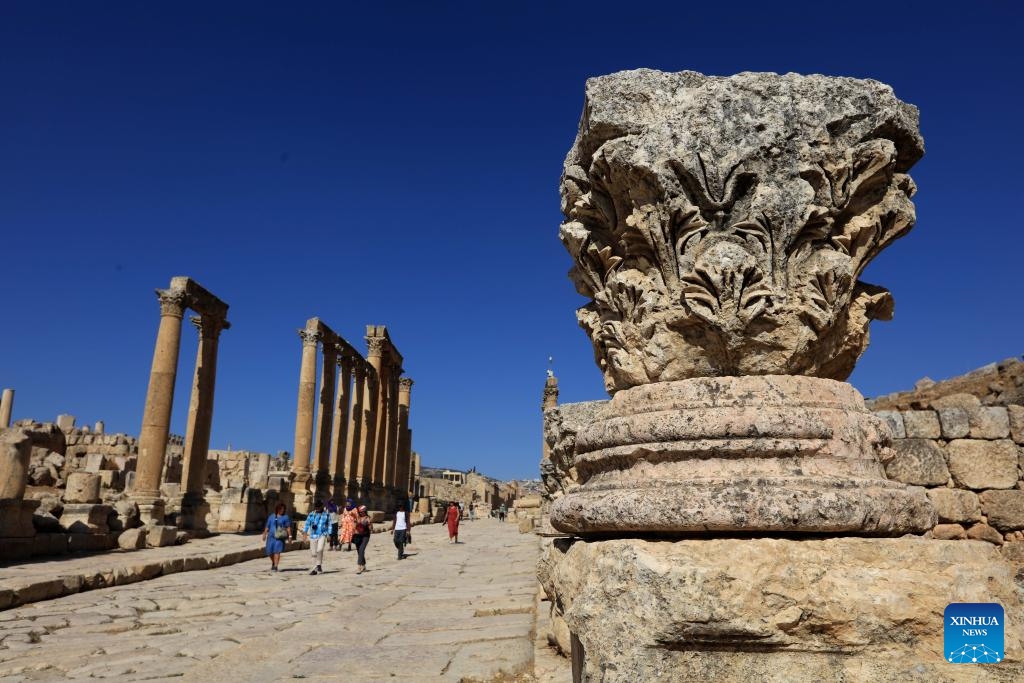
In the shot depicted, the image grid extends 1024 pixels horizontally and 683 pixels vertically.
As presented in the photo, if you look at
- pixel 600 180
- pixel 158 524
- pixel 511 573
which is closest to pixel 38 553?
pixel 158 524

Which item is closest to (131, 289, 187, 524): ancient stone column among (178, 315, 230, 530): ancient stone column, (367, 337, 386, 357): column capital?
(178, 315, 230, 530): ancient stone column

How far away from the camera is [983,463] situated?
23.4 feet

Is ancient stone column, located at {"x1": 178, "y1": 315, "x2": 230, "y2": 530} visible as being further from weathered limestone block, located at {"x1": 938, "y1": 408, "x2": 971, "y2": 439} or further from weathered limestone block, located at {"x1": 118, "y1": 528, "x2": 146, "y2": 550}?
weathered limestone block, located at {"x1": 938, "y1": 408, "x2": 971, "y2": 439}

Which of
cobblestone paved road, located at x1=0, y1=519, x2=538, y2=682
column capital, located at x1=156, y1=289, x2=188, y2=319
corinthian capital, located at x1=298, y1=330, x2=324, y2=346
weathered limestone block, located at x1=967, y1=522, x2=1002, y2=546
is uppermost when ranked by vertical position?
corinthian capital, located at x1=298, y1=330, x2=324, y2=346

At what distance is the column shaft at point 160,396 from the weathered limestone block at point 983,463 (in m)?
18.9

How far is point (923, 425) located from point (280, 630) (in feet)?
21.9

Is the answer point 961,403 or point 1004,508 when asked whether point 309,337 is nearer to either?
point 961,403

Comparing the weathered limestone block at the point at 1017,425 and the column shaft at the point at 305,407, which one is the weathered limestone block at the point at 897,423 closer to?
the weathered limestone block at the point at 1017,425

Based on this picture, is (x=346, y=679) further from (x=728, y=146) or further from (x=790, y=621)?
(x=728, y=146)

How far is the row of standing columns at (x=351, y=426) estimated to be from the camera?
28.8m

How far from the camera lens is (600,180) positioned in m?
2.99

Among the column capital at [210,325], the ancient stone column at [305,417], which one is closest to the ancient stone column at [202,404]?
the column capital at [210,325]

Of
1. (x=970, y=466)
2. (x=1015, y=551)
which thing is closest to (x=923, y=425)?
(x=970, y=466)

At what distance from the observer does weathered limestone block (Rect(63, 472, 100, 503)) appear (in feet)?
52.1
